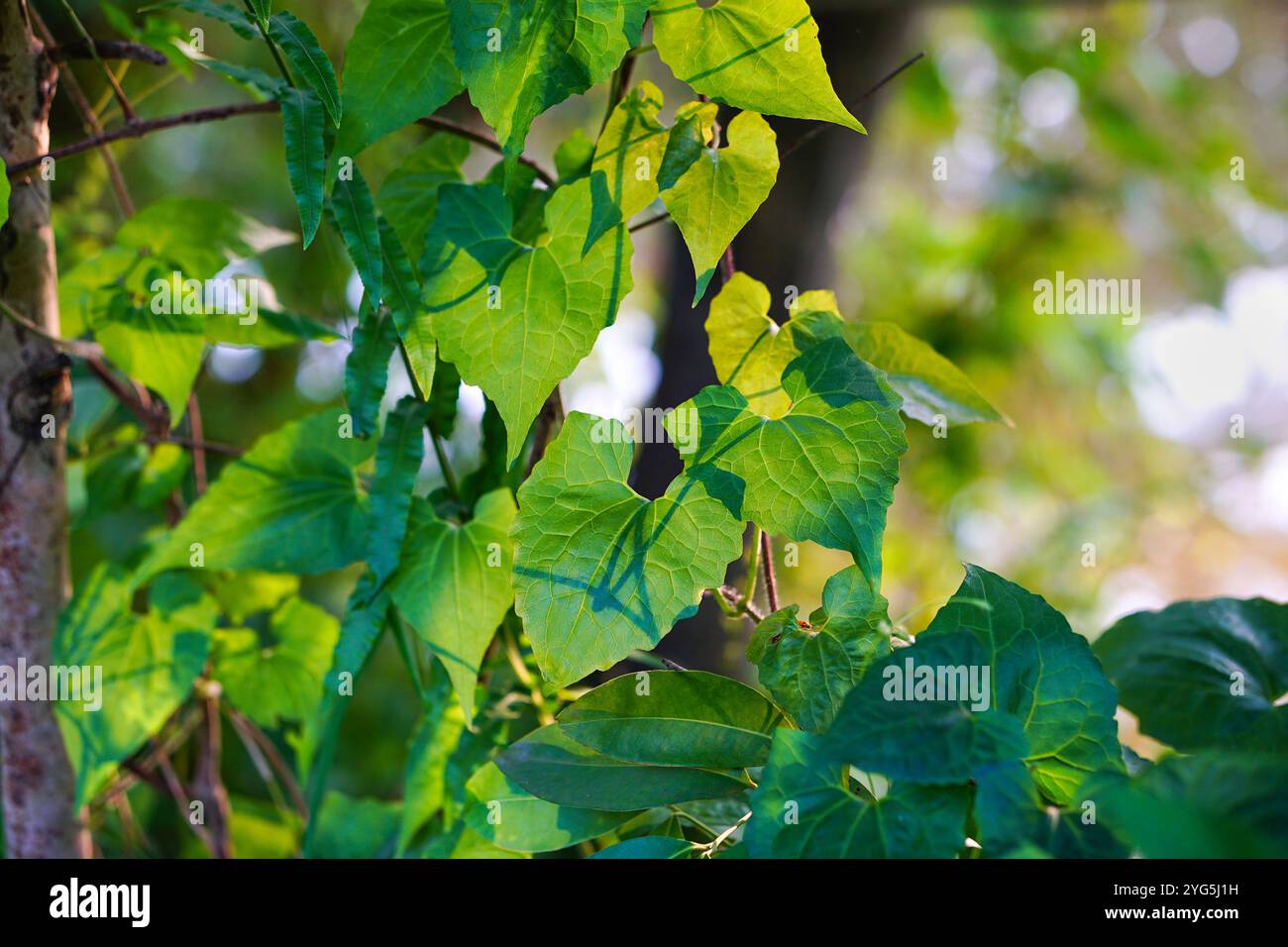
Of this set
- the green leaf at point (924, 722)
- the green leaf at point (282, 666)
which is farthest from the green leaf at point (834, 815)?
the green leaf at point (282, 666)

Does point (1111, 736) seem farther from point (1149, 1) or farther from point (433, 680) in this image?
point (1149, 1)

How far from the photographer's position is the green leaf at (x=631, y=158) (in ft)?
1.21

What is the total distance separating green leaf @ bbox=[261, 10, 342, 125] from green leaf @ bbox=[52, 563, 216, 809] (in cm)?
31

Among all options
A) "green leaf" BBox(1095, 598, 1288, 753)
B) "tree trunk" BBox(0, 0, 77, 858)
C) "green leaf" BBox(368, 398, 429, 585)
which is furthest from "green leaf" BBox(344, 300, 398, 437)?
"green leaf" BBox(1095, 598, 1288, 753)

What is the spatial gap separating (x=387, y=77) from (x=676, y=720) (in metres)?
0.29

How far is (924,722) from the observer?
30cm

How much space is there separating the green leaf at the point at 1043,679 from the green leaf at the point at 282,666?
394 millimetres

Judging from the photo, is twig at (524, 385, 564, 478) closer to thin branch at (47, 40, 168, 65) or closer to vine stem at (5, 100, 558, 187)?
vine stem at (5, 100, 558, 187)

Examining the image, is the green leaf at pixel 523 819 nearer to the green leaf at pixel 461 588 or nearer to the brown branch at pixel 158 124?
the green leaf at pixel 461 588

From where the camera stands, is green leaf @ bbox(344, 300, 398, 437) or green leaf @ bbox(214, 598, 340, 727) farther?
green leaf @ bbox(214, 598, 340, 727)

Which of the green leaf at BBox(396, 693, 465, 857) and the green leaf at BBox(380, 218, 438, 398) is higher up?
the green leaf at BBox(380, 218, 438, 398)

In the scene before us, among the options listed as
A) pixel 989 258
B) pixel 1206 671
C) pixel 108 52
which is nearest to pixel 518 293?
pixel 108 52

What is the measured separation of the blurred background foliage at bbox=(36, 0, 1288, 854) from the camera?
3.10ft

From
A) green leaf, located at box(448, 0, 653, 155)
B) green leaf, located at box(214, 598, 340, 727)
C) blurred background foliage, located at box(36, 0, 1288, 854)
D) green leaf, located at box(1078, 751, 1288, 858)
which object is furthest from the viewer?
blurred background foliage, located at box(36, 0, 1288, 854)
